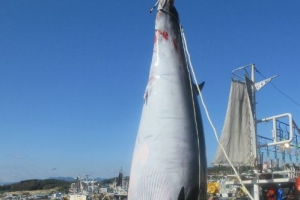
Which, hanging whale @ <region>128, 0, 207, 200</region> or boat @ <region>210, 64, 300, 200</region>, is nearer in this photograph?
hanging whale @ <region>128, 0, 207, 200</region>

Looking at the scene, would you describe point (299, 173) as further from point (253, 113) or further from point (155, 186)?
point (155, 186)

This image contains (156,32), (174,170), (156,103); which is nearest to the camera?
(174,170)

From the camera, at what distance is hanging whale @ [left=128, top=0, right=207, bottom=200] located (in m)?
5.12

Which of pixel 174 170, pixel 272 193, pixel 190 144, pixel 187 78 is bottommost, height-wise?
pixel 272 193

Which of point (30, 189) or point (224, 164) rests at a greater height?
point (224, 164)

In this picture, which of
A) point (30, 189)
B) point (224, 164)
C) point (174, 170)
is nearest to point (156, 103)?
point (174, 170)

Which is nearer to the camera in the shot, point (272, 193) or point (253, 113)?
point (272, 193)

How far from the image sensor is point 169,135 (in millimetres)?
5277

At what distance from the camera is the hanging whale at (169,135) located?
512cm

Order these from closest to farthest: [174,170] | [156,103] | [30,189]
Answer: [174,170] < [156,103] < [30,189]

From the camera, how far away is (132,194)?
5336 mm

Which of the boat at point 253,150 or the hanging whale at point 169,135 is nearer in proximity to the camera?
the hanging whale at point 169,135

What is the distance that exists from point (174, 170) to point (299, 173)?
10657mm

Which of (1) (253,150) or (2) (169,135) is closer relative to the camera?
(2) (169,135)
